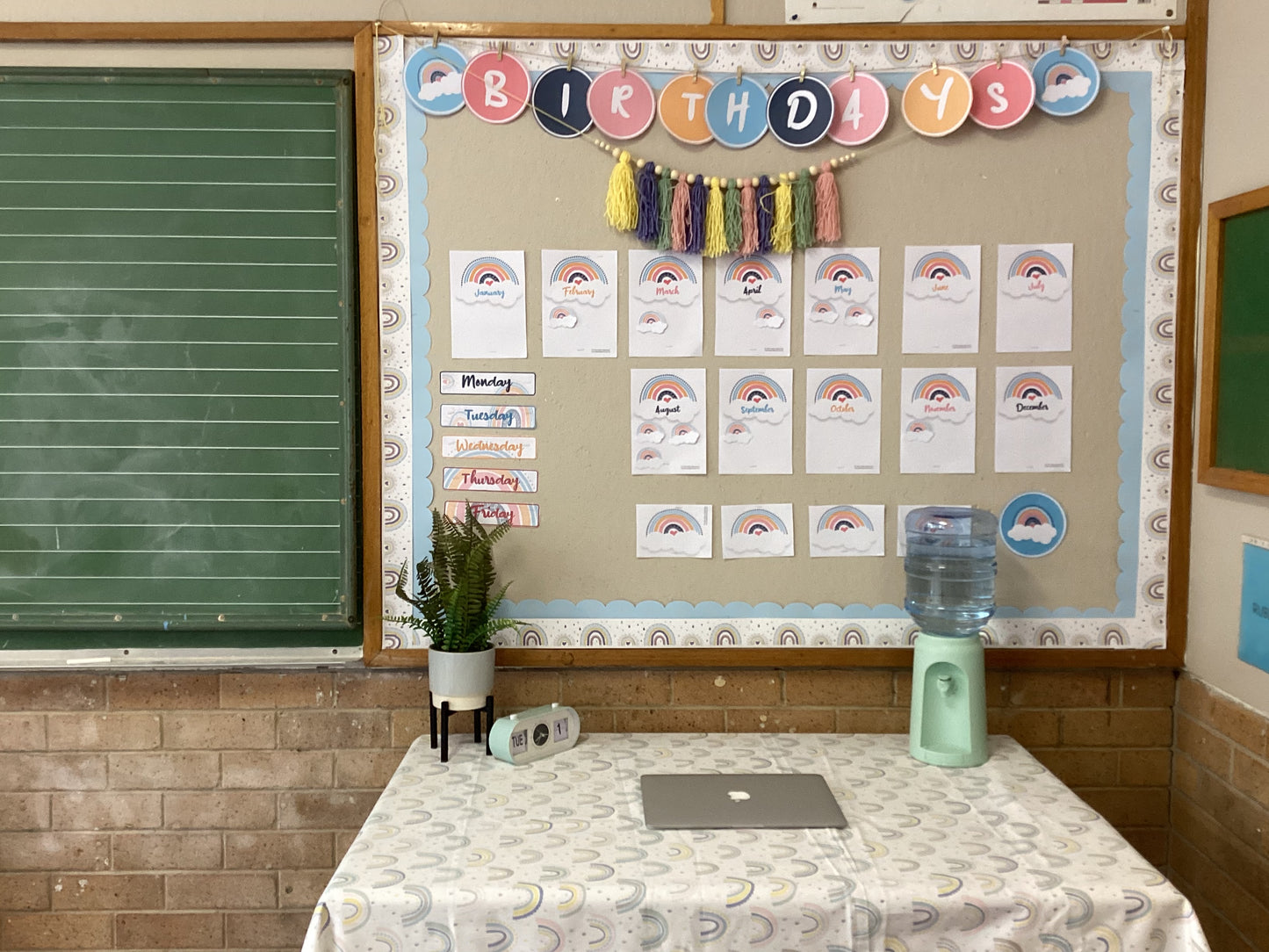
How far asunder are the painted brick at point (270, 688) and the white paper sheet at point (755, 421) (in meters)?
1.01

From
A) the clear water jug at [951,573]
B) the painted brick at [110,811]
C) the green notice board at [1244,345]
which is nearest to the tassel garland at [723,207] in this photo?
the clear water jug at [951,573]

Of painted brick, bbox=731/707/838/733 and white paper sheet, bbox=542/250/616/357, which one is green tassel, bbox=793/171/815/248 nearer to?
white paper sheet, bbox=542/250/616/357

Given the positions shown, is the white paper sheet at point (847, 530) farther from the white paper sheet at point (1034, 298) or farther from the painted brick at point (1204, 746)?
the painted brick at point (1204, 746)

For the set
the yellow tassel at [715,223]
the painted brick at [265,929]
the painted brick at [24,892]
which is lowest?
the painted brick at [265,929]

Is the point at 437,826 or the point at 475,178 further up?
the point at 475,178

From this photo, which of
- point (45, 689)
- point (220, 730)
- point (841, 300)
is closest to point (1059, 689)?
point (841, 300)

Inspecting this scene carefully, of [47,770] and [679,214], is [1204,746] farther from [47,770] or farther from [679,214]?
[47,770]

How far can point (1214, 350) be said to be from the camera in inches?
79.0

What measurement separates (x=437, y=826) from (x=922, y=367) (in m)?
1.34

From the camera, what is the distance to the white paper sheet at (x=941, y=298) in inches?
82.4

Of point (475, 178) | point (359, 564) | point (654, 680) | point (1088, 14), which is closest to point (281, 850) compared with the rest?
point (359, 564)

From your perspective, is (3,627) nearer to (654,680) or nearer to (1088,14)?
(654,680)

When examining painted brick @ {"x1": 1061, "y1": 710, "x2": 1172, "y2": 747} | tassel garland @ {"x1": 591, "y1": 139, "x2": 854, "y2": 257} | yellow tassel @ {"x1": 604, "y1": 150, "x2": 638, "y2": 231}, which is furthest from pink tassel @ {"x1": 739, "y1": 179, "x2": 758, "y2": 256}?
painted brick @ {"x1": 1061, "y1": 710, "x2": 1172, "y2": 747}

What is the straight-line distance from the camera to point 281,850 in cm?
219
